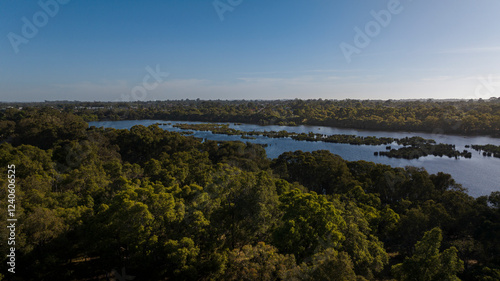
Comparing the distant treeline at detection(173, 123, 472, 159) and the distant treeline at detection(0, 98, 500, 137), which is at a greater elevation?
the distant treeline at detection(0, 98, 500, 137)

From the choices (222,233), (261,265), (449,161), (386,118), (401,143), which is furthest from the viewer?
(386,118)

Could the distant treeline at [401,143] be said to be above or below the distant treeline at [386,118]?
below

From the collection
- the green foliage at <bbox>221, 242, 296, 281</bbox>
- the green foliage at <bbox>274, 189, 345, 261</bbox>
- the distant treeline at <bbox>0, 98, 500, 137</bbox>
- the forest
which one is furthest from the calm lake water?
the green foliage at <bbox>221, 242, 296, 281</bbox>

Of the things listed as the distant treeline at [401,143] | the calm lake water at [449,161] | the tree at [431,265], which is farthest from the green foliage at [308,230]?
the distant treeline at [401,143]

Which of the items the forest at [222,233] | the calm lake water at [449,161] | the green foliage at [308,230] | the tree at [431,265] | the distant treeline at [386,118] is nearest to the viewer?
the tree at [431,265]

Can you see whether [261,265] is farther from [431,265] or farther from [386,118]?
[386,118]

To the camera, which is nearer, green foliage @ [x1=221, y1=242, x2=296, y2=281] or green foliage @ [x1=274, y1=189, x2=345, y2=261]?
green foliage @ [x1=221, y1=242, x2=296, y2=281]

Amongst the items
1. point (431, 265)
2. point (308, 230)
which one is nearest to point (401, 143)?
point (431, 265)

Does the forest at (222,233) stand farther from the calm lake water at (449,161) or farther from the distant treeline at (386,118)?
the distant treeline at (386,118)

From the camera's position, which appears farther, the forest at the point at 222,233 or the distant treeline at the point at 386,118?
the distant treeline at the point at 386,118

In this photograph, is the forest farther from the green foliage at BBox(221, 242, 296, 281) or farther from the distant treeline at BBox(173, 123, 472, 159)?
the distant treeline at BBox(173, 123, 472, 159)

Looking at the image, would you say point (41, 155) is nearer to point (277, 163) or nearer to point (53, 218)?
point (53, 218)
